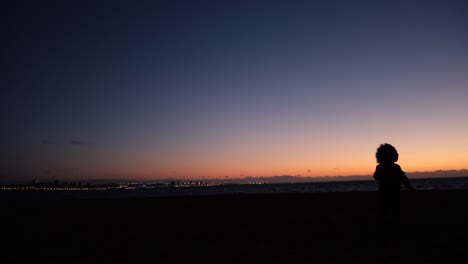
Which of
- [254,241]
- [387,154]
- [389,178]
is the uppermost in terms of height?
Answer: [387,154]

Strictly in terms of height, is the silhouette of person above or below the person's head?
below

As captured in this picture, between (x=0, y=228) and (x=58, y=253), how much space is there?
6.37 metres

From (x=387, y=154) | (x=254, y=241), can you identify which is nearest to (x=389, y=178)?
(x=387, y=154)

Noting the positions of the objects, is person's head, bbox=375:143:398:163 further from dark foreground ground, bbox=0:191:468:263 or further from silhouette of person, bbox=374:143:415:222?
dark foreground ground, bbox=0:191:468:263

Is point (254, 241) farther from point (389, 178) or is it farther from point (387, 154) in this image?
point (387, 154)

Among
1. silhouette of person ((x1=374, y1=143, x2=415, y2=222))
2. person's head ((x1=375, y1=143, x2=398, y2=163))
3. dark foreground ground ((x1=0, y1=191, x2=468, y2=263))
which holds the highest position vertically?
person's head ((x1=375, y1=143, x2=398, y2=163))

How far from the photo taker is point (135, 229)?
10891 mm

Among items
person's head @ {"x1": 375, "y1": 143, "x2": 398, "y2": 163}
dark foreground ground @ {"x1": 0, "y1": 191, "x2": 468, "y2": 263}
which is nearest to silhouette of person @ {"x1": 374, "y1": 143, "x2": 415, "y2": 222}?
person's head @ {"x1": 375, "y1": 143, "x2": 398, "y2": 163}

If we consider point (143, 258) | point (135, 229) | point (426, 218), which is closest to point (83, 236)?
point (135, 229)

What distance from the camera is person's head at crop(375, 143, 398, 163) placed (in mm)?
7965

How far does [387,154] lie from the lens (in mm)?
8008

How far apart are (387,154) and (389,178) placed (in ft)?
1.84

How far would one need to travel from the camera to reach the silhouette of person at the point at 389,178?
7.91 metres

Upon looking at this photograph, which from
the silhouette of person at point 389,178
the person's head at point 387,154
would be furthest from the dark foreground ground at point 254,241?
the person's head at point 387,154
